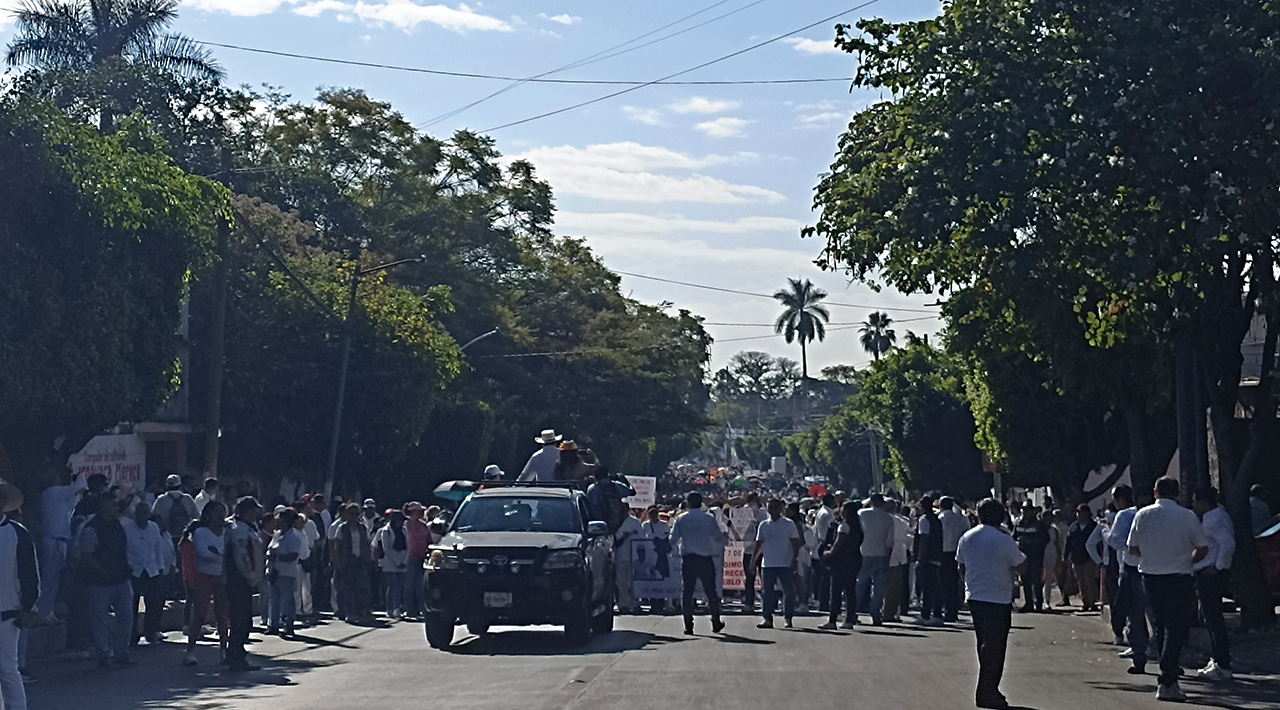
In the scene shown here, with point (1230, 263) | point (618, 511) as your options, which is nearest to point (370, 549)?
point (618, 511)

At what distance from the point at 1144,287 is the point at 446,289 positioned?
3332 cm

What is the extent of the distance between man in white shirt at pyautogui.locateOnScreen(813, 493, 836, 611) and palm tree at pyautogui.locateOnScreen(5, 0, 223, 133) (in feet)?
97.8

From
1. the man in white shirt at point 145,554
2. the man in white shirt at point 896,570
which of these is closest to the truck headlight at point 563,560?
the man in white shirt at point 145,554

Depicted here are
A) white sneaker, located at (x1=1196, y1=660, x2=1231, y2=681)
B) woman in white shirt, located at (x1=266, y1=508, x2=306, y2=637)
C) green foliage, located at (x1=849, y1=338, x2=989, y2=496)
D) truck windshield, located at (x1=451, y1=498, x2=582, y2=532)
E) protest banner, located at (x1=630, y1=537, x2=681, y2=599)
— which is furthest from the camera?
green foliage, located at (x1=849, y1=338, x2=989, y2=496)

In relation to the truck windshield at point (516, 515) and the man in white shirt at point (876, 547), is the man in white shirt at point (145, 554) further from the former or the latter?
the man in white shirt at point (876, 547)

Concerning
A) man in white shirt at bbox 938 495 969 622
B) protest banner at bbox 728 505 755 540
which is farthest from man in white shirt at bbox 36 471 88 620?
protest banner at bbox 728 505 755 540

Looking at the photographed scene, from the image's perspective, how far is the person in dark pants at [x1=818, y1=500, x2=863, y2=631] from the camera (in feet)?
70.7

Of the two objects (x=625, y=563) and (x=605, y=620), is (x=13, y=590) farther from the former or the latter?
(x=625, y=563)

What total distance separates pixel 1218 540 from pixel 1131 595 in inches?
51.0

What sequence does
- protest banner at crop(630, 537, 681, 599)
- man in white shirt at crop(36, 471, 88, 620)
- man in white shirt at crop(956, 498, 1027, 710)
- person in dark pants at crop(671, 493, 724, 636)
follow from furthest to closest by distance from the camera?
protest banner at crop(630, 537, 681, 599) → person in dark pants at crop(671, 493, 724, 636) → man in white shirt at crop(36, 471, 88, 620) → man in white shirt at crop(956, 498, 1027, 710)

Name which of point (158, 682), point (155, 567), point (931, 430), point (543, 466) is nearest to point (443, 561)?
point (155, 567)

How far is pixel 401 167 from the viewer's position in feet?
219

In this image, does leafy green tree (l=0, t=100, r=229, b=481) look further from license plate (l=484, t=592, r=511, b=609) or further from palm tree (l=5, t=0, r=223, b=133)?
palm tree (l=5, t=0, r=223, b=133)

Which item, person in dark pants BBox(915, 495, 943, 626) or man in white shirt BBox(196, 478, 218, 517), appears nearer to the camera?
man in white shirt BBox(196, 478, 218, 517)
